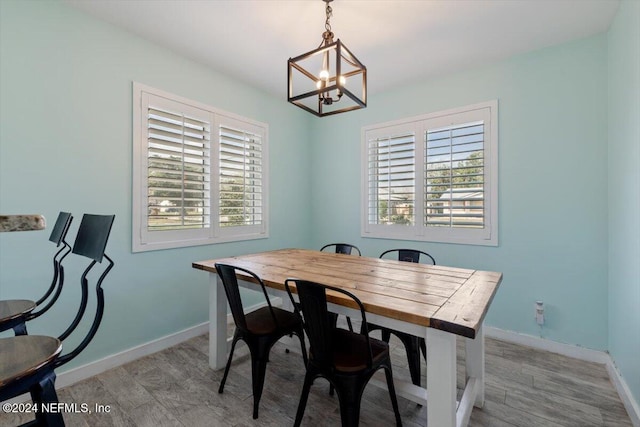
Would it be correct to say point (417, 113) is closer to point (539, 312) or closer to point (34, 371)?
point (539, 312)

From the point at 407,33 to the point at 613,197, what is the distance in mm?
2116

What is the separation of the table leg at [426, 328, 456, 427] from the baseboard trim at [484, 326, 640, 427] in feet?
4.72

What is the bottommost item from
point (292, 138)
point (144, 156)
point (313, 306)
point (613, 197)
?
point (313, 306)

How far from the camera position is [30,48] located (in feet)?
6.41

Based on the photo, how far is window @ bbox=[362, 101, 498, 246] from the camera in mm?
2906

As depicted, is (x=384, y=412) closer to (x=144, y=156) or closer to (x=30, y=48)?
(x=144, y=156)

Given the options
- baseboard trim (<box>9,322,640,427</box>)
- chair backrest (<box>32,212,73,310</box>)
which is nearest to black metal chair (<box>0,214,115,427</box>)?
chair backrest (<box>32,212,73,310</box>)

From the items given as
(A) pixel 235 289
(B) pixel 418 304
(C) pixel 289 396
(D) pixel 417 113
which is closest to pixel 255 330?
(A) pixel 235 289

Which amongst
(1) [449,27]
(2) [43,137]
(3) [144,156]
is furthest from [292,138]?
(2) [43,137]

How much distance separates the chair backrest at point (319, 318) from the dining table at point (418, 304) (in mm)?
92

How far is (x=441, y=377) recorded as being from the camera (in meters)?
1.19

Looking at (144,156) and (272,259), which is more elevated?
(144,156)

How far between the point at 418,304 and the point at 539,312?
2.13 metres

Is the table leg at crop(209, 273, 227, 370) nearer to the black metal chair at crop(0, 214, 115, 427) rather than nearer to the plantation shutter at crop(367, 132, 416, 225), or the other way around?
the black metal chair at crop(0, 214, 115, 427)
